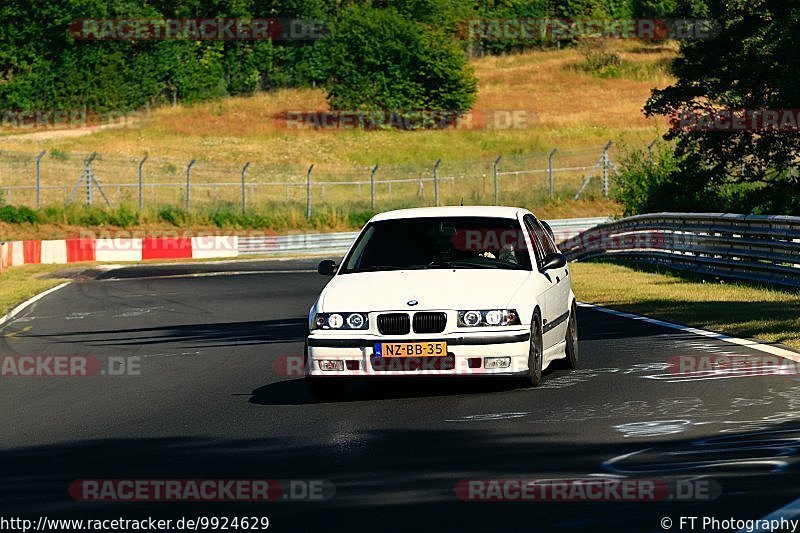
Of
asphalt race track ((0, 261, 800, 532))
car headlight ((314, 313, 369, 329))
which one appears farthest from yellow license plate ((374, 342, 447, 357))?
asphalt race track ((0, 261, 800, 532))

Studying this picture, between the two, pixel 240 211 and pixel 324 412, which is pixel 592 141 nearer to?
pixel 240 211

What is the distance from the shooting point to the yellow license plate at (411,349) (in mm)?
11492

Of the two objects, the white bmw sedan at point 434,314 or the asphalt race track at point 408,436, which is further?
the white bmw sedan at point 434,314

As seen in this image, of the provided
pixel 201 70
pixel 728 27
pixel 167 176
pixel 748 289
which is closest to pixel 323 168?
pixel 167 176

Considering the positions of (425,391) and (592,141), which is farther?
(592,141)

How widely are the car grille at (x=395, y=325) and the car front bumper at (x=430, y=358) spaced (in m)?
0.06

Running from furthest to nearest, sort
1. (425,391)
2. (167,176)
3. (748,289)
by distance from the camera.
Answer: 1. (167,176)
2. (748,289)
3. (425,391)

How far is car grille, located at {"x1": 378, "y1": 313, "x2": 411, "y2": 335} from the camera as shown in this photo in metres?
11.6

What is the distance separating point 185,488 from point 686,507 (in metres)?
2.73

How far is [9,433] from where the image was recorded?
35.1 ft

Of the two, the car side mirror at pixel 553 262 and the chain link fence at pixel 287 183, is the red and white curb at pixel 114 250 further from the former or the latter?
the car side mirror at pixel 553 262

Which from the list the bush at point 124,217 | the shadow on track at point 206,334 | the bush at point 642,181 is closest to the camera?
the shadow on track at point 206,334

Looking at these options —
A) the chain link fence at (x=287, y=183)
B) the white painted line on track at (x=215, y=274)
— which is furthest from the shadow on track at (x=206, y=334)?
the chain link fence at (x=287, y=183)

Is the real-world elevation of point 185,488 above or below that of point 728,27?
below
